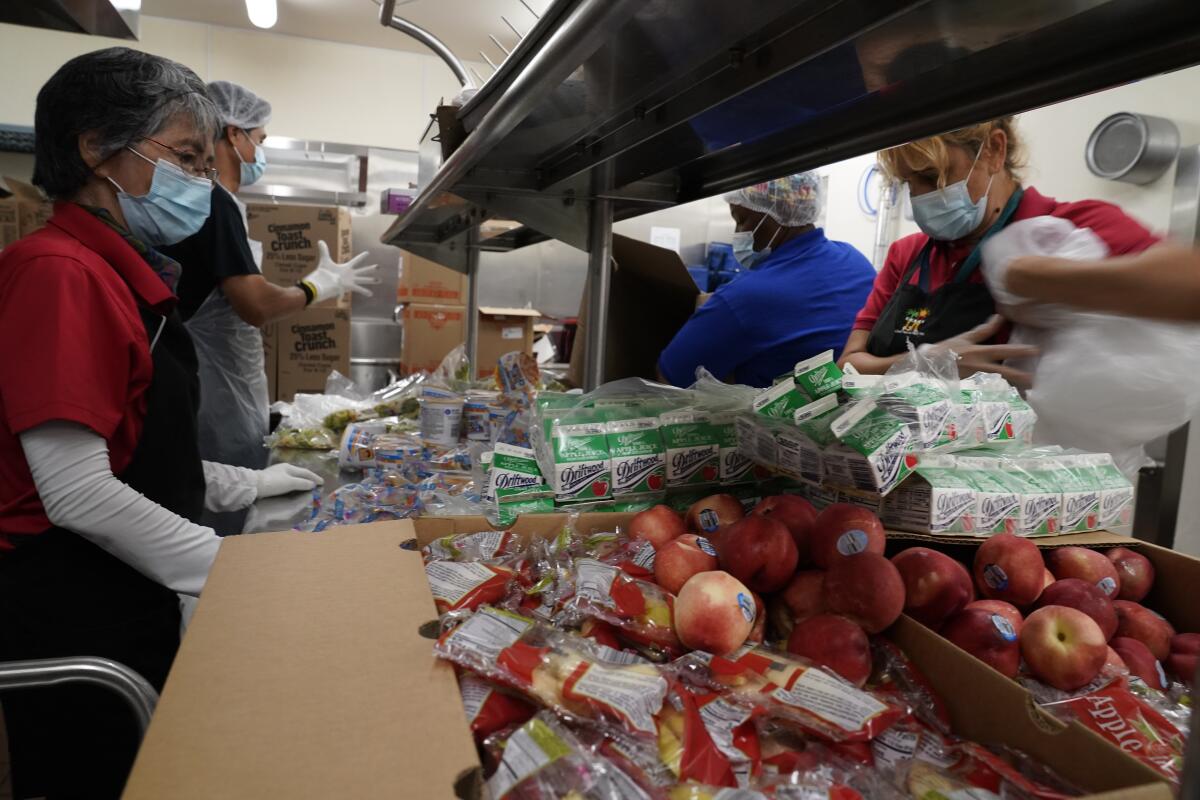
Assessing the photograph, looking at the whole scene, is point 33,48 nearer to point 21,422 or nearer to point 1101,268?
point 21,422

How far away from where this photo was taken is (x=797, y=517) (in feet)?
3.44

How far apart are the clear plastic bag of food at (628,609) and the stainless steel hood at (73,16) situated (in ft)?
6.46

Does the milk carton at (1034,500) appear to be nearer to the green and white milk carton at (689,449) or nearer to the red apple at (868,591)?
the red apple at (868,591)

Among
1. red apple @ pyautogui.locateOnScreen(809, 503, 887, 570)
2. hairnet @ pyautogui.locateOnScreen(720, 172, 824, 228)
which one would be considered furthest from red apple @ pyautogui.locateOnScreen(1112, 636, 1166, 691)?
hairnet @ pyautogui.locateOnScreen(720, 172, 824, 228)

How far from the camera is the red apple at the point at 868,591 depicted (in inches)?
34.1

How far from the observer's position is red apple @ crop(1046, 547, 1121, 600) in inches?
41.7

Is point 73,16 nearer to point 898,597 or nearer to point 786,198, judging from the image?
point 786,198

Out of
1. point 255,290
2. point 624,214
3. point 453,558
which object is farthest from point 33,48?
point 453,558

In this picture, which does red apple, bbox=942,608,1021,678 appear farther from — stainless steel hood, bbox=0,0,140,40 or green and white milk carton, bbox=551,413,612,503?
stainless steel hood, bbox=0,0,140,40

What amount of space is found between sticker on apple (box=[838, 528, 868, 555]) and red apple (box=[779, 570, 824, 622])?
0.21 ft

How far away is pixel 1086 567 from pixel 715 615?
2.03ft

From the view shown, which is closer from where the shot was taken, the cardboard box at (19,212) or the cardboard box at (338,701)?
the cardboard box at (338,701)

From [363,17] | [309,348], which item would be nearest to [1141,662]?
[309,348]

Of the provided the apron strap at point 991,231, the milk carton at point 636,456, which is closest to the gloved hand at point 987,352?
the apron strap at point 991,231
